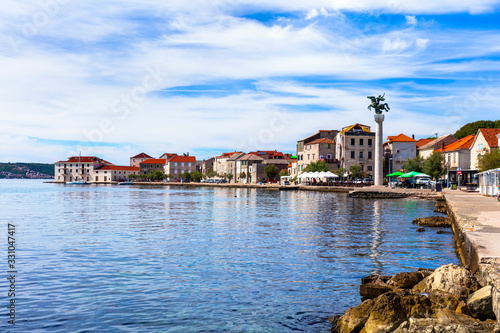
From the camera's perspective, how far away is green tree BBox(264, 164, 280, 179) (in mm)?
133250

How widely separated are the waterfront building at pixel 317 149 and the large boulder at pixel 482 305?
→ 305 ft

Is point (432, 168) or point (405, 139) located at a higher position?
point (405, 139)

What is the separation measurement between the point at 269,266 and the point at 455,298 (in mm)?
7264

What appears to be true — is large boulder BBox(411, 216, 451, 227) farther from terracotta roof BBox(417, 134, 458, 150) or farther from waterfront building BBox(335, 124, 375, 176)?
terracotta roof BBox(417, 134, 458, 150)

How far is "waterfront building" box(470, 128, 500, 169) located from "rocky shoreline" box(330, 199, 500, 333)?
6414cm

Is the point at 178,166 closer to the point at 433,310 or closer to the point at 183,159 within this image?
the point at 183,159

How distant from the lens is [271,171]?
133m

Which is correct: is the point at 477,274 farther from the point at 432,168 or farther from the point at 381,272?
the point at 432,168

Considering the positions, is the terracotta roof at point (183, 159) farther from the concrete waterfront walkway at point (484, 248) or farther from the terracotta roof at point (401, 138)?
the concrete waterfront walkway at point (484, 248)

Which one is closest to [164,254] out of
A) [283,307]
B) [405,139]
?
[283,307]

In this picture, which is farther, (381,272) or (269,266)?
(269,266)

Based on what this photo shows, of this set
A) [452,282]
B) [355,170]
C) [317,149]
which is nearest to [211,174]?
[317,149]

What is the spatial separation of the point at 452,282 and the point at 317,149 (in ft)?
312

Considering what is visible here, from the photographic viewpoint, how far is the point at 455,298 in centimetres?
964
